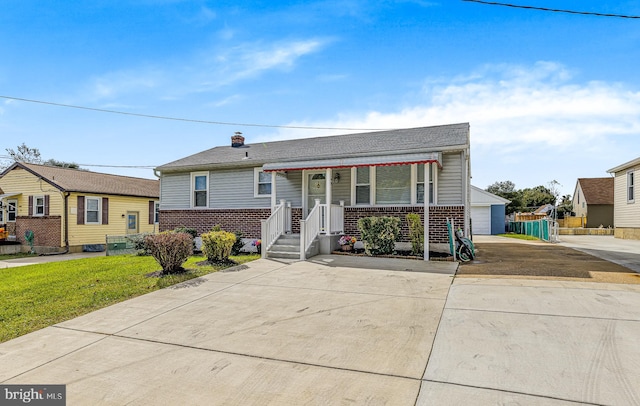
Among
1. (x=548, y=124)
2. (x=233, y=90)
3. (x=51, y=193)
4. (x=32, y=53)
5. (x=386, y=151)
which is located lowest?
(x=51, y=193)

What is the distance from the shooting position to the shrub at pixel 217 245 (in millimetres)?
9125

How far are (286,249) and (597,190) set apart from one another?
112ft

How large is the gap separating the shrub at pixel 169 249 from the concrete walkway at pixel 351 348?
1.48m

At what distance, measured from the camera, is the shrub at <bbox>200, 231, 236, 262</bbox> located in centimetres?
912

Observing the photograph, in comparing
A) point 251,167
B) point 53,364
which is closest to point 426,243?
point 251,167

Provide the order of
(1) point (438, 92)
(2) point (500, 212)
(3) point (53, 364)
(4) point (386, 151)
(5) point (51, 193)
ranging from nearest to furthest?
(3) point (53, 364)
(4) point (386, 151)
(1) point (438, 92)
(5) point (51, 193)
(2) point (500, 212)

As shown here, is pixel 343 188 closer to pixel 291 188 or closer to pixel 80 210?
pixel 291 188

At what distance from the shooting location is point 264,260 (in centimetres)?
988

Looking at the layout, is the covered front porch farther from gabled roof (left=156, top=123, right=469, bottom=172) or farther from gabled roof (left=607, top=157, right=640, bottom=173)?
gabled roof (left=607, top=157, right=640, bottom=173)

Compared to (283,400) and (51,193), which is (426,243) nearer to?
(283,400)

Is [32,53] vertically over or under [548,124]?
over

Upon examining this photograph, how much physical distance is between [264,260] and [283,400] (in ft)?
23.6

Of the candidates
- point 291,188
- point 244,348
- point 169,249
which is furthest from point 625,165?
point 244,348

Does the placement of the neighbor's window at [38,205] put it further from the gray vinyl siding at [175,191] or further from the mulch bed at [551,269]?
the mulch bed at [551,269]
